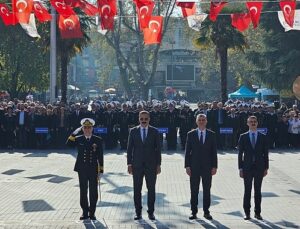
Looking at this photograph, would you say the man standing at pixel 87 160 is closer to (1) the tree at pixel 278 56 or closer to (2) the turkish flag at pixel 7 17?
(2) the turkish flag at pixel 7 17

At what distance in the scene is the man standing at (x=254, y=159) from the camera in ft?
37.3

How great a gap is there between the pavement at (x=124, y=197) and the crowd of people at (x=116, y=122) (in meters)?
2.99

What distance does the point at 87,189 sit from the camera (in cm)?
1139

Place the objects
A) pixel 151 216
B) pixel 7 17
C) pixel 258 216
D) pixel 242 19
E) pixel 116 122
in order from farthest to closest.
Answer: pixel 116 122, pixel 242 19, pixel 7 17, pixel 258 216, pixel 151 216

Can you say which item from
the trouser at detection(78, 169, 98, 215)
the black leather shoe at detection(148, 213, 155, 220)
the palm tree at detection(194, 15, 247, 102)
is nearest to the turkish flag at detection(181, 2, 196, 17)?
the palm tree at detection(194, 15, 247, 102)

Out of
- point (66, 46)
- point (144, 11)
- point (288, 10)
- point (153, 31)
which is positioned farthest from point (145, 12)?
point (66, 46)

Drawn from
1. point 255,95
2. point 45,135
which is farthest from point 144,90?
point 45,135

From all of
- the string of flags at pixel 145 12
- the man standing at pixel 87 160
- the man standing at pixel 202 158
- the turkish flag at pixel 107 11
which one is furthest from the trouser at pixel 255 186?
the turkish flag at pixel 107 11

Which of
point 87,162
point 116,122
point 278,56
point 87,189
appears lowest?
point 87,189

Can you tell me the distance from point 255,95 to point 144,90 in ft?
54.7

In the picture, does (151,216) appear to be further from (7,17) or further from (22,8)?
(7,17)

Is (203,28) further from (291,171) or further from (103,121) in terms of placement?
(291,171)

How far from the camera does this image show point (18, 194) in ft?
46.5

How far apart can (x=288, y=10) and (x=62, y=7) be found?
7823 mm
